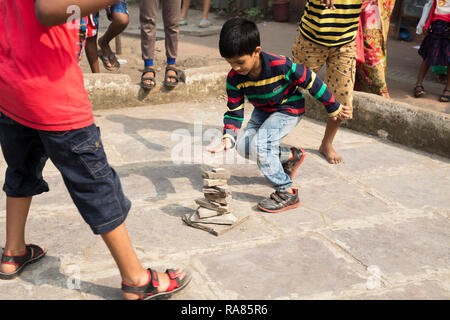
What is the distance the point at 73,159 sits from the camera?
1.98 meters

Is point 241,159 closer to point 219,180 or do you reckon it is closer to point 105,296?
point 219,180

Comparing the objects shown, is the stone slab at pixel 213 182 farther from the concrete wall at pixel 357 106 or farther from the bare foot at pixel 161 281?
the concrete wall at pixel 357 106

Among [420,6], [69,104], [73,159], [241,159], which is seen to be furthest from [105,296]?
[420,6]

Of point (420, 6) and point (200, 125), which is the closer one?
point (200, 125)

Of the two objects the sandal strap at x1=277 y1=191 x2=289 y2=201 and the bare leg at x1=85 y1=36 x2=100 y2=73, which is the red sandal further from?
the bare leg at x1=85 y1=36 x2=100 y2=73

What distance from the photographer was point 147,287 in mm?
2158

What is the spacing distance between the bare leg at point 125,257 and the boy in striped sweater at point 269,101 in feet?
3.23

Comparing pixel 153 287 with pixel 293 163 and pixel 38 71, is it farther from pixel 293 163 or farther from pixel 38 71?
pixel 293 163

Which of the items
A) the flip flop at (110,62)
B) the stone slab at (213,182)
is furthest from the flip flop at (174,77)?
the stone slab at (213,182)

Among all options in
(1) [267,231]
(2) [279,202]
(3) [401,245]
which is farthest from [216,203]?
(3) [401,245]

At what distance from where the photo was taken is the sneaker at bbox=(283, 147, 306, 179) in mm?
3502

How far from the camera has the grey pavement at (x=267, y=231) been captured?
92.9 inches

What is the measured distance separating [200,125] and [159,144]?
2.00 feet
